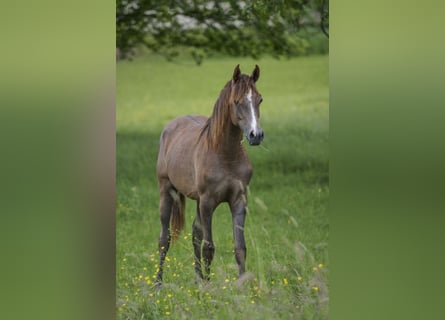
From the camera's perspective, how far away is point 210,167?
531 cm

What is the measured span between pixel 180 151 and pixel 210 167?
0.28m

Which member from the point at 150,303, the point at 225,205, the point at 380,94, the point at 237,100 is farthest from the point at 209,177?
the point at 380,94

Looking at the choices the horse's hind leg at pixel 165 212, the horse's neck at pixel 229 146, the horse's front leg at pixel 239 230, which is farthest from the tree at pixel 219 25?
the horse's front leg at pixel 239 230

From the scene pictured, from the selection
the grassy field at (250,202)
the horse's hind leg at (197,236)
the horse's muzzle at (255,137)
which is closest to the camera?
the horse's muzzle at (255,137)

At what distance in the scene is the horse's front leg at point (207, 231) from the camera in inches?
209

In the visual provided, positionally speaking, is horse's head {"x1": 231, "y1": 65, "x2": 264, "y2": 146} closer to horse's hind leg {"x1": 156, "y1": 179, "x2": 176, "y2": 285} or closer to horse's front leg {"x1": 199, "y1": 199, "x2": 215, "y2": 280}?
horse's front leg {"x1": 199, "y1": 199, "x2": 215, "y2": 280}

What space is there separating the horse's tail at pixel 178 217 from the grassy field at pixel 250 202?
4 cm

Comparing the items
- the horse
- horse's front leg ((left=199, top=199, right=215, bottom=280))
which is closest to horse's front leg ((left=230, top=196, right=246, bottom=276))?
the horse

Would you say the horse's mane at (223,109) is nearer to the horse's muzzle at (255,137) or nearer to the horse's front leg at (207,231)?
the horse's muzzle at (255,137)

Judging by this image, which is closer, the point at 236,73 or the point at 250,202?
the point at 236,73

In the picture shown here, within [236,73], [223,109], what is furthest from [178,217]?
[236,73]

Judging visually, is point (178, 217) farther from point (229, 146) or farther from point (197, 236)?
point (229, 146)

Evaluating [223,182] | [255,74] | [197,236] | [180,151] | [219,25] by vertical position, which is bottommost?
[197,236]

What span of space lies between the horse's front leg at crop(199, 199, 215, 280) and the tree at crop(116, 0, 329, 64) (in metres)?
1.07
